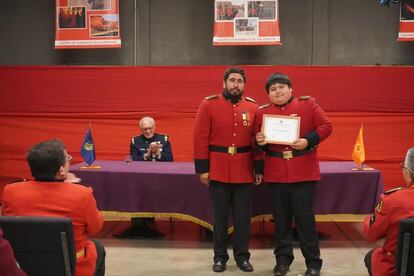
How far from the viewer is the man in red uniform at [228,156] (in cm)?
411

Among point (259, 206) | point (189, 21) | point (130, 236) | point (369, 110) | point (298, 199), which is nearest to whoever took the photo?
point (298, 199)

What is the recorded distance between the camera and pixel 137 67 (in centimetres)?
696

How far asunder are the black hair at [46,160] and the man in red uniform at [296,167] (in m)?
1.73

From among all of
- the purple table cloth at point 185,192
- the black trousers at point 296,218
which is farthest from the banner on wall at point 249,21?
the black trousers at point 296,218

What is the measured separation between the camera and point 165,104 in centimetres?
698

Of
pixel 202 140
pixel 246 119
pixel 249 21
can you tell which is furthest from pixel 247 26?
pixel 202 140

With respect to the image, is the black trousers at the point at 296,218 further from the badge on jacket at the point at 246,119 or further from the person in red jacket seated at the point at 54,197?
the person in red jacket seated at the point at 54,197

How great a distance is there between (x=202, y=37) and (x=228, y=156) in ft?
11.6

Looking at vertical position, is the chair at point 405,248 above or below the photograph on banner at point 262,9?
below

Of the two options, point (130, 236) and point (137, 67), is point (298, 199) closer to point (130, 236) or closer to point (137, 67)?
point (130, 236)

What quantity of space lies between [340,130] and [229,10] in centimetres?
208

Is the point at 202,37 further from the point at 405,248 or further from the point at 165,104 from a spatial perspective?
the point at 405,248

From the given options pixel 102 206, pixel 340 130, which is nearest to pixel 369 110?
pixel 340 130

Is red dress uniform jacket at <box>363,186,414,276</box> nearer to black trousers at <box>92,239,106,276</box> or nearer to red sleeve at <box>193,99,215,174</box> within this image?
black trousers at <box>92,239,106,276</box>
